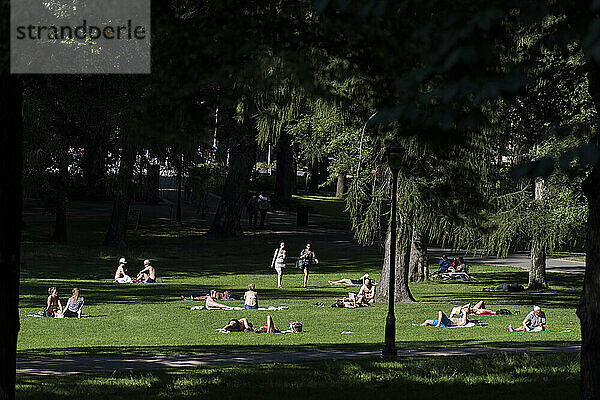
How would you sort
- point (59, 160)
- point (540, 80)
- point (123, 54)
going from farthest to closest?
point (59, 160) < point (540, 80) < point (123, 54)

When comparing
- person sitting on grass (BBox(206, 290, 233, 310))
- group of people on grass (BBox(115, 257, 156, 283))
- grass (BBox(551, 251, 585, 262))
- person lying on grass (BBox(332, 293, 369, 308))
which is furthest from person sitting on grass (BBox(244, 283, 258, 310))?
grass (BBox(551, 251, 585, 262))

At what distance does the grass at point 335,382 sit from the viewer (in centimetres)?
1227

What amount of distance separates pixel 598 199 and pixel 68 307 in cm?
1718

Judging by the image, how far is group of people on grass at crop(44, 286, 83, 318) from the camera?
24312 mm

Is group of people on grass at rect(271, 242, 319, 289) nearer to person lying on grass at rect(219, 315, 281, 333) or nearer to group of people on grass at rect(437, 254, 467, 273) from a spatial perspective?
group of people on grass at rect(437, 254, 467, 273)

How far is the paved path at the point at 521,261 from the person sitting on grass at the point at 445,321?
19656 mm

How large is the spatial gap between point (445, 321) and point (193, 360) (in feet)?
34.6

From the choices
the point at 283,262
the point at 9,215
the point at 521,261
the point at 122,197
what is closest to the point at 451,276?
the point at 283,262

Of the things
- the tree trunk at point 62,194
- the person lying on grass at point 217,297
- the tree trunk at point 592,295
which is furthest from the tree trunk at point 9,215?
the tree trunk at point 62,194

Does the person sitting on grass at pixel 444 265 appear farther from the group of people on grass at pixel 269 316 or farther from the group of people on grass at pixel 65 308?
the group of people on grass at pixel 65 308

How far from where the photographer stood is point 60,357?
17.2 m

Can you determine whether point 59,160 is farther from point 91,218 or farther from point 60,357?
point 60,357

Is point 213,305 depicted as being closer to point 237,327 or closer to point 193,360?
point 237,327

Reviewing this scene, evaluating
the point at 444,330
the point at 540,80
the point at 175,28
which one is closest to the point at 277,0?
the point at 175,28
